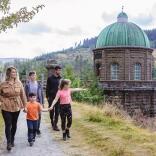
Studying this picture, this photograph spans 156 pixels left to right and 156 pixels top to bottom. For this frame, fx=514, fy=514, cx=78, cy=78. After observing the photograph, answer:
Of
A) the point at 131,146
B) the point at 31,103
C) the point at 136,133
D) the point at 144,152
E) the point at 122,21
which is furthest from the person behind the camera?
the point at 122,21

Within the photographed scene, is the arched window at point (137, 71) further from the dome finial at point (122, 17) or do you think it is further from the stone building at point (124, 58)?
the dome finial at point (122, 17)

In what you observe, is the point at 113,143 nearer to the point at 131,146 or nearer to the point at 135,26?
the point at 131,146

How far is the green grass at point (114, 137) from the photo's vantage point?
11102 mm

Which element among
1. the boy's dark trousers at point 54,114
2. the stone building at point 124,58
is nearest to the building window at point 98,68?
the stone building at point 124,58

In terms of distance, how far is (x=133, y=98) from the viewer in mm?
45000

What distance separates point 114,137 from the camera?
13258 mm

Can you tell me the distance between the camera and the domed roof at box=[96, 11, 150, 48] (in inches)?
1961

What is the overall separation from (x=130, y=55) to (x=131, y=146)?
37.9 meters

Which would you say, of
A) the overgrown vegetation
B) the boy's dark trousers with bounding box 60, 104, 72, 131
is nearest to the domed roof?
the overgrown vegetation

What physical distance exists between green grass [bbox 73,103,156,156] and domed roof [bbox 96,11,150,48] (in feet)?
105

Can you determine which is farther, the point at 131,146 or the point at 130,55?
the point at 130,55

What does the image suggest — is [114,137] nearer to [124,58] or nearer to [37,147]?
[37,147]

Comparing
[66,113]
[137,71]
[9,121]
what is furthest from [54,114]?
[137,71]

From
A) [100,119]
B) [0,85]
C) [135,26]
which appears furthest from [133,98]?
[0,85]
